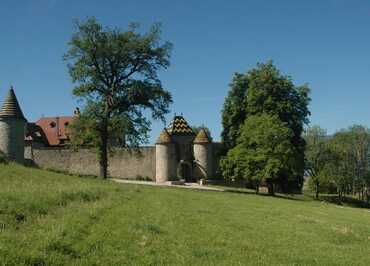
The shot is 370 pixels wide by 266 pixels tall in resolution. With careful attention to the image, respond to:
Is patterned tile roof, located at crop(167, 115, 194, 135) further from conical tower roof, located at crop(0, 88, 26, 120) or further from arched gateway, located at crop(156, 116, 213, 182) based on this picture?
conical tower roof, located at crop(0, 88, 26, 120)

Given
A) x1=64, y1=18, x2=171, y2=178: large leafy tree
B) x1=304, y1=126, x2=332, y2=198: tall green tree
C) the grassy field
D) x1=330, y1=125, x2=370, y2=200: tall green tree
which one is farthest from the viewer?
x1=330, y1=125, x2=370, y2=200: tall green tree

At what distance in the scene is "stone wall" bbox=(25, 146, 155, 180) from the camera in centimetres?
5412

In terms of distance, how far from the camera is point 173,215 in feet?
49.0

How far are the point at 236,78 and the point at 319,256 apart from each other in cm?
4184

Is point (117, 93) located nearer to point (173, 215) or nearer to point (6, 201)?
point (173, 215)

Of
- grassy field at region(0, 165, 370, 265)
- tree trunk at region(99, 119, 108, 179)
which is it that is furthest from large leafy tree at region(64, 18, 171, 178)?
grassy field at region(0, 165, 370, 265)

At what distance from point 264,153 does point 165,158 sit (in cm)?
1476

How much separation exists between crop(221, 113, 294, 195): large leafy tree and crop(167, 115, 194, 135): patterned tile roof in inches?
560

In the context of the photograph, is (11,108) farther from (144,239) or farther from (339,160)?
(339,160)

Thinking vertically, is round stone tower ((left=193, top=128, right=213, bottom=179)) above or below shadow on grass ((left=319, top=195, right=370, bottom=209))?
above

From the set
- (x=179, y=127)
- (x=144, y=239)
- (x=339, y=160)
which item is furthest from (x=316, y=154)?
(x=144, y=239)

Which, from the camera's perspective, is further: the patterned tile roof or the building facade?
the patterned tile roof

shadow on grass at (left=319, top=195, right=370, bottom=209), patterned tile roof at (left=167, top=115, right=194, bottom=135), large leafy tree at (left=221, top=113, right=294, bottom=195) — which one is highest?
patterned tile roof at (left=167, top=115, right=194, bottom=135)

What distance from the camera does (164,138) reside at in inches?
2064
